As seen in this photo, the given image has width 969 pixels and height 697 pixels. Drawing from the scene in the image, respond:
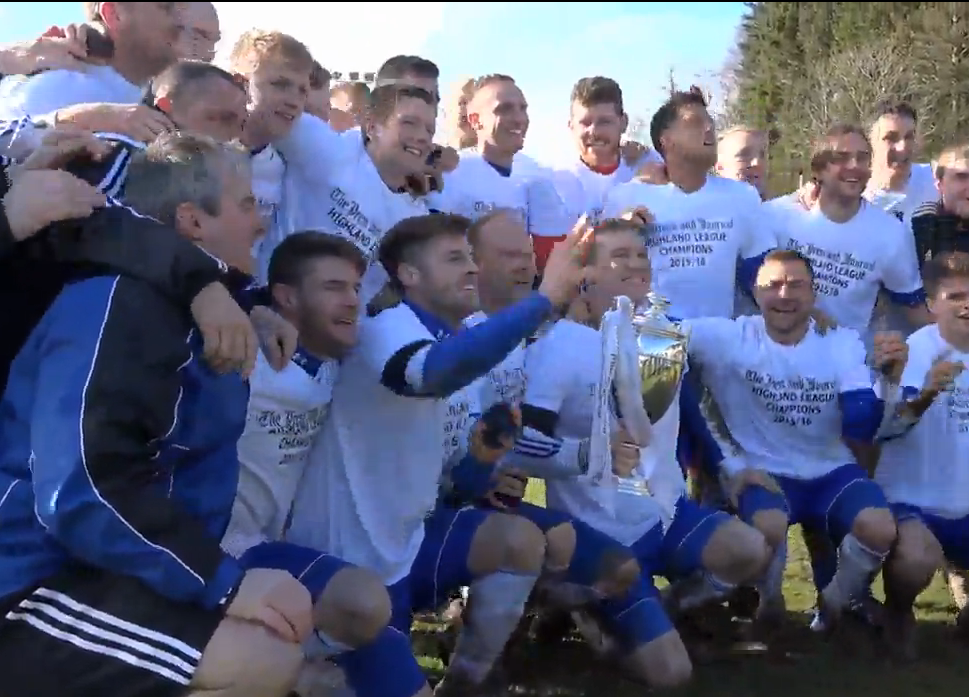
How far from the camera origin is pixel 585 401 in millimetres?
3621

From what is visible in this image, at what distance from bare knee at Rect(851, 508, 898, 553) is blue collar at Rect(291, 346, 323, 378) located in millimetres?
2140

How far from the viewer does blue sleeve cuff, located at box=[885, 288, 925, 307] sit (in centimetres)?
469

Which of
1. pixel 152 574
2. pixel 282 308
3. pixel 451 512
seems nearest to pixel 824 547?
pixel 451 512

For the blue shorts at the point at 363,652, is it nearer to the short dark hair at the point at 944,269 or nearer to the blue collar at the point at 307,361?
the blue collar at the point at 307,361

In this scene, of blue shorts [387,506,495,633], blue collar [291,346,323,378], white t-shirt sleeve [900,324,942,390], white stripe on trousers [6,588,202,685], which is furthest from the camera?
white t-shirt sleeve [900,324,942,390]

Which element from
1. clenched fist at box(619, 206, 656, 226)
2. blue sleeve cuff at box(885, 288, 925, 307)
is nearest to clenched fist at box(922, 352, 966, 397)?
blue sleeve cuff at box(885, 288, 925, 307)

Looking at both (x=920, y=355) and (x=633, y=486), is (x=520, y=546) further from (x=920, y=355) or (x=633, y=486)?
(x=920, y=355)

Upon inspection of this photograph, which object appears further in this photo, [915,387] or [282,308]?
[915,387]

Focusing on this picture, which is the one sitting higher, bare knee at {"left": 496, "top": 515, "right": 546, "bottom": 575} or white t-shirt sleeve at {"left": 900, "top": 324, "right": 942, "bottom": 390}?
white t-shirt sleeve at {"left": 900, "top": 324, "right": 942, "bottom": 390}

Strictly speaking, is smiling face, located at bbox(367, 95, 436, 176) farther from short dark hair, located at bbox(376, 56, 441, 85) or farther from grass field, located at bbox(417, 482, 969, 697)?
grass field, located at bbox(417, 482, 969, 697)

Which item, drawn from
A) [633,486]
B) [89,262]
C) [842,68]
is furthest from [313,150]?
[842,68]

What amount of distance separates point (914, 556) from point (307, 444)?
2290 mm

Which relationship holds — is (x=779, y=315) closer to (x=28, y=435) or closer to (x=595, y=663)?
(x=595, y=663)

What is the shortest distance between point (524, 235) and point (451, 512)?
3.40 feet
